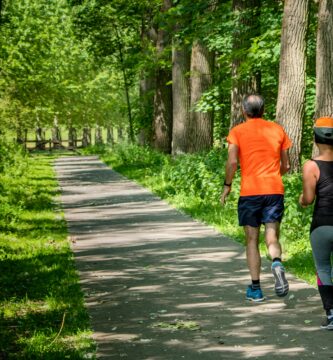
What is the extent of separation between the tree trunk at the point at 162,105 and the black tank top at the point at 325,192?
77.8ft

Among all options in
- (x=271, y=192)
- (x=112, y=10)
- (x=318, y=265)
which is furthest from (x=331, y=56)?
(x=112, y=10)

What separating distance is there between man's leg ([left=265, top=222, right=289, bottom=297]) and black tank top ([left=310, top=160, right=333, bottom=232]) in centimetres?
119

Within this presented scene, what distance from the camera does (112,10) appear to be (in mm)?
39156

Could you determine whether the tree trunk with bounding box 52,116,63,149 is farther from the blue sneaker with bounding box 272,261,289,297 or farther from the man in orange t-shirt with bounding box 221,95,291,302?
the blue sneaker with bounding box 272,261,289,297

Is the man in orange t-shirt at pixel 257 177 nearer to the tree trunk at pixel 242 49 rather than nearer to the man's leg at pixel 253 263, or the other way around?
the man's leg at pixel 253 263

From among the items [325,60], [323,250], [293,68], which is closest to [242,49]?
[293,68]

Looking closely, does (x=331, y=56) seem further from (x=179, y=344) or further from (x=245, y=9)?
(x=179, y=344)

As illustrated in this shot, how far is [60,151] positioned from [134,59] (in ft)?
122

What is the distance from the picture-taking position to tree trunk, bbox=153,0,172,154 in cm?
3022

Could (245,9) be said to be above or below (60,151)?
above

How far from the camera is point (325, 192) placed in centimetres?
647

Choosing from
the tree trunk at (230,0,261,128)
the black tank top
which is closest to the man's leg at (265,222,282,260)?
the black tank top

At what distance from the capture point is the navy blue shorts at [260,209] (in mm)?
7750

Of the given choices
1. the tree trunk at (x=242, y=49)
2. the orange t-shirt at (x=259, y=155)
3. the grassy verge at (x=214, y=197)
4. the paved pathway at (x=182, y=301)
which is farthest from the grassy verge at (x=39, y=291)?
the tree trunk at (x=242, y=49)
